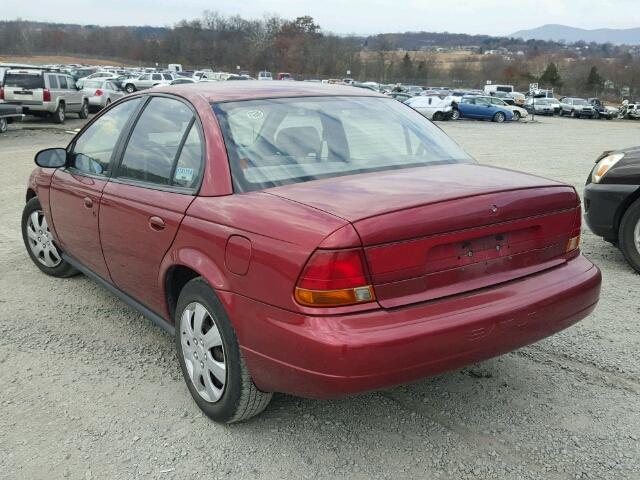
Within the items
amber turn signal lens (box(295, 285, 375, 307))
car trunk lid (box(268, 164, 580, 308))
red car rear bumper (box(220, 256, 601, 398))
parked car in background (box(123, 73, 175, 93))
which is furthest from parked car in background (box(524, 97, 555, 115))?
amber turn signal lens (box(295, 285, 375, 307))

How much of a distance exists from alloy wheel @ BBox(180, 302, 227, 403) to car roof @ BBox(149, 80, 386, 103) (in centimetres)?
117

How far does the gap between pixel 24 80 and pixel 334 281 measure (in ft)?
71.2

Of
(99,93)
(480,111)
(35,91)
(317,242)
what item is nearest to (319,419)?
(317,242)

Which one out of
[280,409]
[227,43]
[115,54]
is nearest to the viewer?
[280,409]

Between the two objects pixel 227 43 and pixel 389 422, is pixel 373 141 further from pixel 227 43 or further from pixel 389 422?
pixel 227 43

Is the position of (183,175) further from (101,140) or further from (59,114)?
(59,114)

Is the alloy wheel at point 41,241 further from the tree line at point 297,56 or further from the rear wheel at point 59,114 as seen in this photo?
the tree line at point 297,56

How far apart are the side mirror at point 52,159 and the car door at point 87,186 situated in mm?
55

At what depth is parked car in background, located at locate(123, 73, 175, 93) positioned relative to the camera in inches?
Answer: 1474

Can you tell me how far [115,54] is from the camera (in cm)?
12694

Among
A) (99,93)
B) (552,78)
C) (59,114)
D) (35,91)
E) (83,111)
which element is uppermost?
(35,91)

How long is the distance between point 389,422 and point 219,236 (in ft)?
4.09

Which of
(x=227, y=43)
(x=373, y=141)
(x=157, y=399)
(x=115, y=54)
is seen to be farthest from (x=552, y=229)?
(x=115, y=54)

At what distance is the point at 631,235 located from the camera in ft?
16.9
